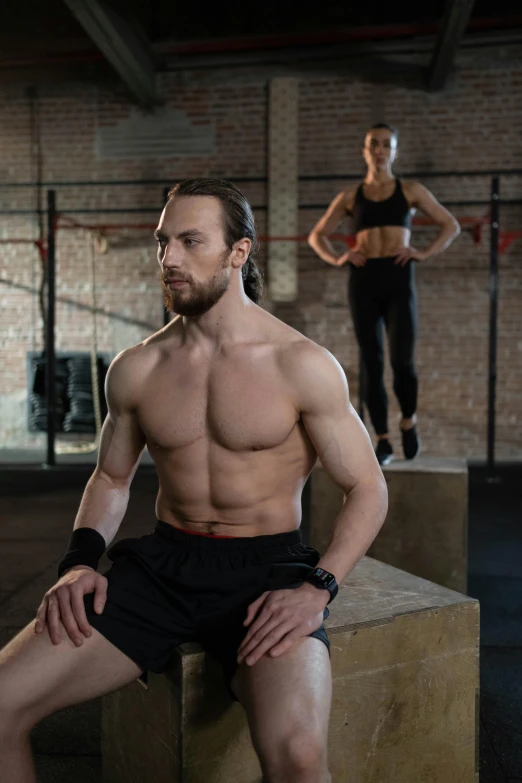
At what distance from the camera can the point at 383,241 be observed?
11.9 feet

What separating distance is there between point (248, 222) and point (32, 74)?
681 centimetres

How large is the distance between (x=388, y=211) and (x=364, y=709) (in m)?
2.66

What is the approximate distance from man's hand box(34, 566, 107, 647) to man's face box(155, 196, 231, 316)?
22.6 inches

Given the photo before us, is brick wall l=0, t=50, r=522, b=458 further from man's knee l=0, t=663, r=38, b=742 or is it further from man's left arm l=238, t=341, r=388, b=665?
man's knee l=0, t=663, r=38, b=742

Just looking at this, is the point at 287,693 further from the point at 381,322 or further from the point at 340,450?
the point at 381,322

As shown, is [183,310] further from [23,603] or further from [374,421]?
[374,421]

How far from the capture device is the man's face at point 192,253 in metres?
1.51

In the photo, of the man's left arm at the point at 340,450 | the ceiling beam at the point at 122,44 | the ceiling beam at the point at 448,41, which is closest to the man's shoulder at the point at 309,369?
the man's left arm at the point at 340,450

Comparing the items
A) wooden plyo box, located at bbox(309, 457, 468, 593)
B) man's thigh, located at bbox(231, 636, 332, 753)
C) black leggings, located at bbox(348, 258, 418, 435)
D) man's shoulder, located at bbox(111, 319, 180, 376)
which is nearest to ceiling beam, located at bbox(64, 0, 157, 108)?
black leggings, located at bbox(348, 258, 418, 435)

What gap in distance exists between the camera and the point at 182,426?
5.06 feet

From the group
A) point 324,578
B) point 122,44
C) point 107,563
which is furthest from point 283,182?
point 324,578

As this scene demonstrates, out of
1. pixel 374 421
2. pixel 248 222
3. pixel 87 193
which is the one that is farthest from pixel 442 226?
pixel 87 193

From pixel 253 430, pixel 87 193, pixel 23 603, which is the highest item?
pixel 87 193

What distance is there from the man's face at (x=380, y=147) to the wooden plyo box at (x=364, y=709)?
2530mm
